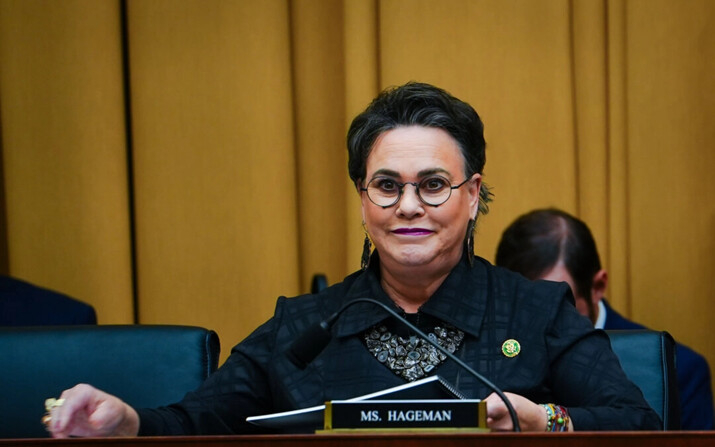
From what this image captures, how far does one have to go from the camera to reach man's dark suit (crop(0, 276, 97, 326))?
9.27 ft

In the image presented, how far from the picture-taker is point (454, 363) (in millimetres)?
1958

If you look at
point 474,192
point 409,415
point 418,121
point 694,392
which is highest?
point 418,121

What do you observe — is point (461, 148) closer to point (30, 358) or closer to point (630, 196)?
point (30, 358)

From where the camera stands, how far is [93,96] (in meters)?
3.29

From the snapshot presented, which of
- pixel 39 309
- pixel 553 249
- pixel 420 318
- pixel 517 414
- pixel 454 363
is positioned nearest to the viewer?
pixel 517 414

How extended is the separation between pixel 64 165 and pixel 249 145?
581 millimetres

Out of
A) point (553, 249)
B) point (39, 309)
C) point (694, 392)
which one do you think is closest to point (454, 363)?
point (553, 249)

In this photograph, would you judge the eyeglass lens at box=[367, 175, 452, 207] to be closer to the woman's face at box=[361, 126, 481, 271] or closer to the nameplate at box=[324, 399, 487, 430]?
the woman's face at box=[361, 126, 481, 271]

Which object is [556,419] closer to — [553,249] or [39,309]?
[553,249]

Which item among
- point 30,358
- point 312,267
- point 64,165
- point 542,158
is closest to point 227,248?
point 312,267

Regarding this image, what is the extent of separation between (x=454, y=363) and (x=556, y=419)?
280 mm

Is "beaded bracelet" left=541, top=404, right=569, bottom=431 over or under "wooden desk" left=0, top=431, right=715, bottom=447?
under

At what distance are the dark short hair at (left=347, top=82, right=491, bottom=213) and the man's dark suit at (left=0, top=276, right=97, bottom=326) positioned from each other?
1054 mm

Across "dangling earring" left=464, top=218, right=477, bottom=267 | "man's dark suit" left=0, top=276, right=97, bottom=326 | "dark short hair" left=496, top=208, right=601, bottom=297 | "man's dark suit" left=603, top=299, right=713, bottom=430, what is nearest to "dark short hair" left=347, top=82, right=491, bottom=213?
"dangling earring" left=464, top=218, right=477, bottom=267
